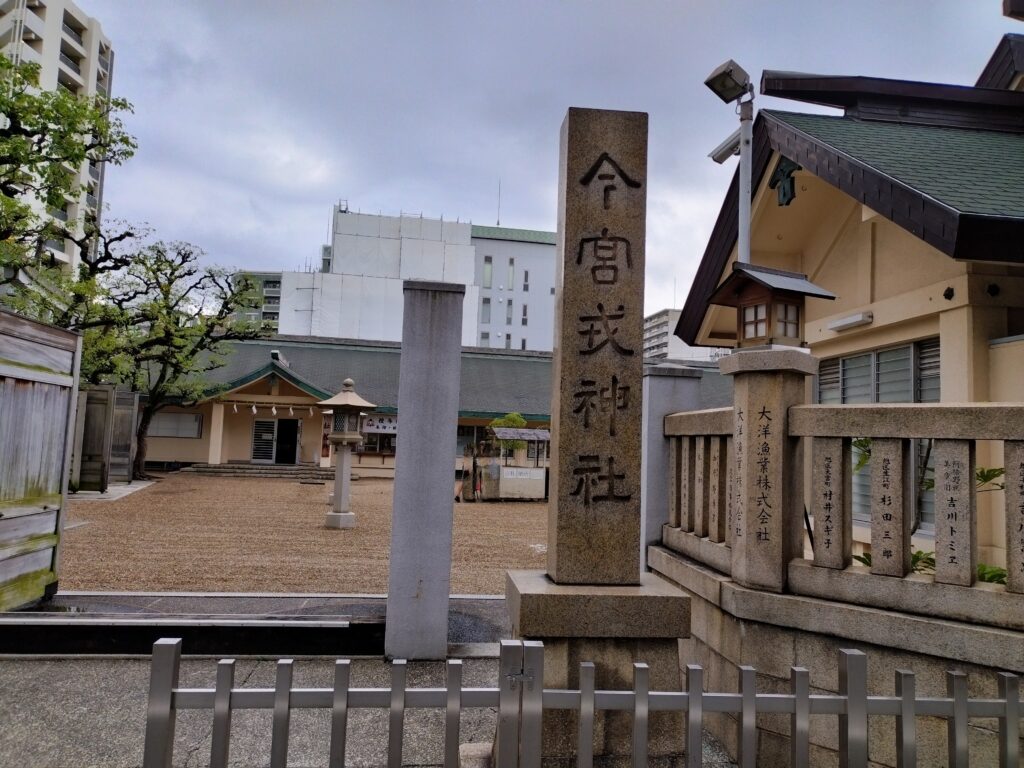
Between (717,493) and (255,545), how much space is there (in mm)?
9287

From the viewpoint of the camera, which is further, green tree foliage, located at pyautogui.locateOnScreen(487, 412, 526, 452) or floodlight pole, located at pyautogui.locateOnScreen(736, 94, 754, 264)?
green tree foliage, located at pyautogui.locateOnScreen(487, 412, 526, 452)

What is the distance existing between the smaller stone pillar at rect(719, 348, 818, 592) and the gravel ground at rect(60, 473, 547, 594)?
497cm

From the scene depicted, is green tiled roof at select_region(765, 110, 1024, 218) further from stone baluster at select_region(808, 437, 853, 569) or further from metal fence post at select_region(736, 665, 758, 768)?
metal fence post at select_region(736, 665, 758, 768)

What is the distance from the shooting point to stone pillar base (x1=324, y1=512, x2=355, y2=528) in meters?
13.9

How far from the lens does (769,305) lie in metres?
4.16

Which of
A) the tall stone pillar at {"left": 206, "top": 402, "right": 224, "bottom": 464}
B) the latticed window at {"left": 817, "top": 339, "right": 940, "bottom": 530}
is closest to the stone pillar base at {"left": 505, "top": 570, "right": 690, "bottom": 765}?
the latticed window at {"left": 817, "top": 339, "right": 940, "bottom": 530}

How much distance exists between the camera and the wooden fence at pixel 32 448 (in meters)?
5.73

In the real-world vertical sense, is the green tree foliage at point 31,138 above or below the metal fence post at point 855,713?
above

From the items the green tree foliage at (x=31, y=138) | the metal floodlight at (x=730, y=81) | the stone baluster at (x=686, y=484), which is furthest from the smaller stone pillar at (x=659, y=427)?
the green tree foliage at (x=31, y=138)

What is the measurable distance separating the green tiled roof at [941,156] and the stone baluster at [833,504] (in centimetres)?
259

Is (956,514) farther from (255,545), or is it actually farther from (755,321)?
(255,545)

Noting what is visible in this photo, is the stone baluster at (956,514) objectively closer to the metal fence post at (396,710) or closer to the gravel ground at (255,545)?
the metal fence post at (396,710)

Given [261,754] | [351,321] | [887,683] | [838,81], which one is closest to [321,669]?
[261,754]

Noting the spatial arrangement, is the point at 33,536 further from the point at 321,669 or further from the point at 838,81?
the point at 838,81
